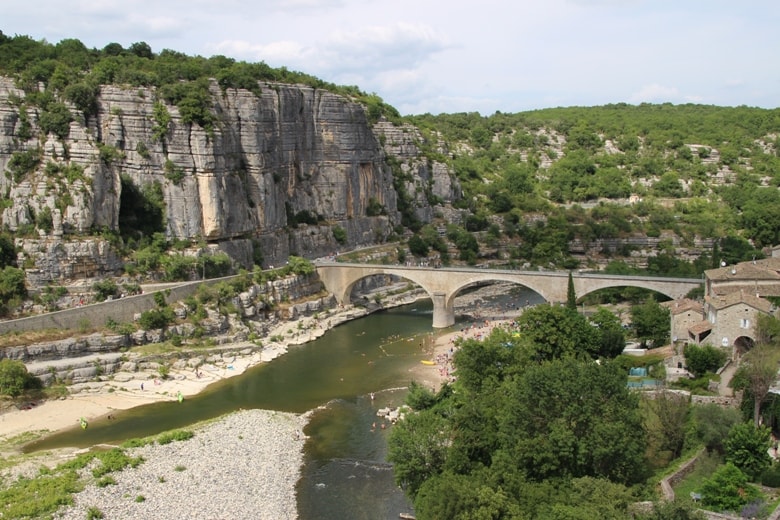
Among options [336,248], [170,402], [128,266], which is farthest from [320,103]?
[170,402]

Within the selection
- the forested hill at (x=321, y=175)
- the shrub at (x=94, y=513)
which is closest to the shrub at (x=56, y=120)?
the forested hill at (x=321, y=175)

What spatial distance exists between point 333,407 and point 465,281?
17.1 meters

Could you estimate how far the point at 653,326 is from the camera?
124 feet

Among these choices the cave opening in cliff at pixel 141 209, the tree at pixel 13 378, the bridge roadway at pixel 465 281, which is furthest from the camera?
the cave opening in cliff at pixel 141 209

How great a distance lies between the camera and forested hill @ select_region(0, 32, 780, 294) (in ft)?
159

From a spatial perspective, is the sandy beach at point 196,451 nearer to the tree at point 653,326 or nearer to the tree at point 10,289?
the tree at point 10,289

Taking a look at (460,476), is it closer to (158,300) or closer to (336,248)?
(158,300)

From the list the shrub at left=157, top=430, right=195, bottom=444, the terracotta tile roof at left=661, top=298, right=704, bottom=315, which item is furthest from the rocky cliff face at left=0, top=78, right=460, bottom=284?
the terracotta tile roof at left=661, top=298, right=704, bottom=315

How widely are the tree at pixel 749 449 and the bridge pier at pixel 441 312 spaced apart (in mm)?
29088

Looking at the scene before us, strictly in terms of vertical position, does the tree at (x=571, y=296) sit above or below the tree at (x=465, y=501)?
above

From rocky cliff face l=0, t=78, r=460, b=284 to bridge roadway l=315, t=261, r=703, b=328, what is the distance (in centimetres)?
548

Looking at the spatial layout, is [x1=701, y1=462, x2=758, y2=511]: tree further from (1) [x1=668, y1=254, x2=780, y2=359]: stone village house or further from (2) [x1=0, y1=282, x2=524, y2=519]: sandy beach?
(2) [x1=0, y1=282, x2=524, y2=519]: sandy beach

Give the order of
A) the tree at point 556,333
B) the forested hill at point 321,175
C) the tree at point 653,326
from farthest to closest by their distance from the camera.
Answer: the forested hill at point 321,175
the tree at point 653,326
the tree at point 556,333

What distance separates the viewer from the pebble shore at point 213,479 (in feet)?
83.0
